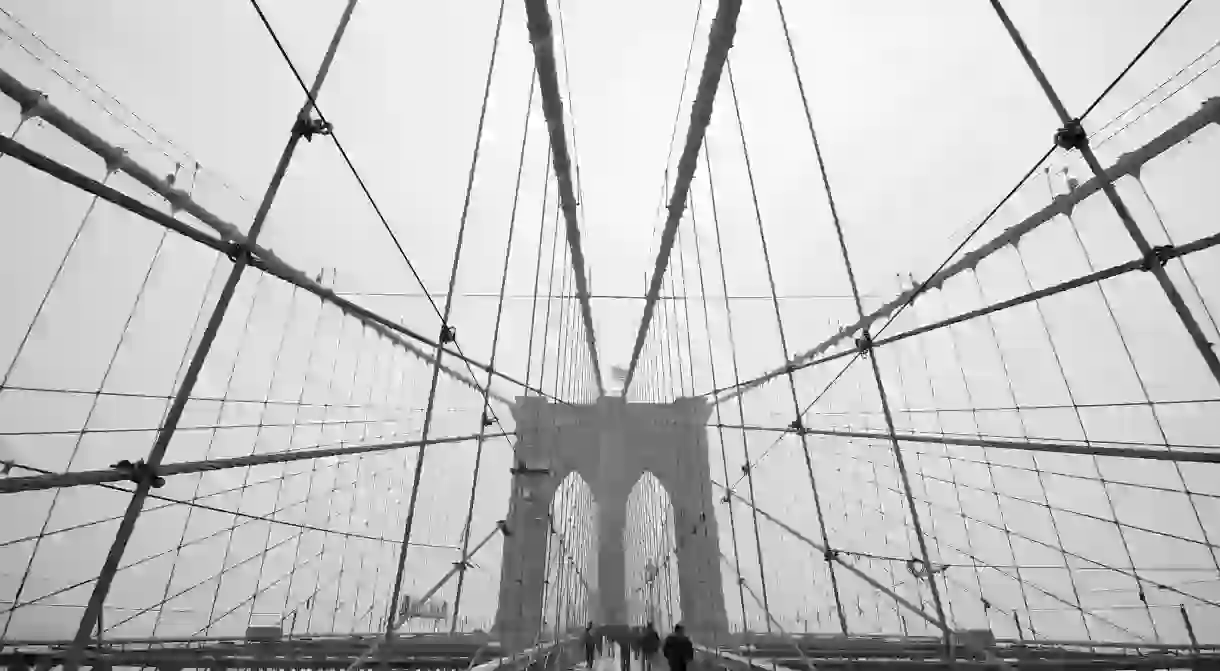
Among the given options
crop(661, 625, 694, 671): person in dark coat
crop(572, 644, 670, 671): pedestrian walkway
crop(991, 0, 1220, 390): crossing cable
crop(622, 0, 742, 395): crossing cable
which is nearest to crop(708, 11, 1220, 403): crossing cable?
crop(991, 0, 1220, 390): crossing cable

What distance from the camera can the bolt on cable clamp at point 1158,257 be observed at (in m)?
1.72

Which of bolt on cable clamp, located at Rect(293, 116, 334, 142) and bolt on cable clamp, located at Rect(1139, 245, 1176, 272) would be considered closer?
bolt on cable clamp, located at Rect(1139, 245, 1176, 272)

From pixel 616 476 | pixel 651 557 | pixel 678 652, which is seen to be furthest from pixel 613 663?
pixel 651 557

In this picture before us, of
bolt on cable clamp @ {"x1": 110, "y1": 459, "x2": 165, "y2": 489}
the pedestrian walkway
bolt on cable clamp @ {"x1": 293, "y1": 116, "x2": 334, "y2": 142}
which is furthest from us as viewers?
the pedestrian walkway

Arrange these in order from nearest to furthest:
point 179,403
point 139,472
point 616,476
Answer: point 139,472
point 179,403
point 616,476

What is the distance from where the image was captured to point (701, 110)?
4531mm

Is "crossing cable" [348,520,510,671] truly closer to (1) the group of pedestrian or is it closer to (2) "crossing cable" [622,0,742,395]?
(1) the group of pedestrian

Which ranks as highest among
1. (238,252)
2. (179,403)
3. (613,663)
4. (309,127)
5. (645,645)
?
(309,127)

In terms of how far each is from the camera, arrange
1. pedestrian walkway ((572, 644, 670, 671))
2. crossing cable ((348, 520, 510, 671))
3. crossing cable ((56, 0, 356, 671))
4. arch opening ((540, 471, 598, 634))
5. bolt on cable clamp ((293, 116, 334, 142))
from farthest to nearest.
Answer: arch opening ((540, 471, 598, 634)), pedestrian walkway ((572, 644, 670, 671)), crossing cable ((348, 520, 510, 671)), bolt on cable clamp ((293, 116, 334, 142)), crossing cable ((56, 0, 356, 671))

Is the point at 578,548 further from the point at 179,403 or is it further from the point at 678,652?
the point at 179,403

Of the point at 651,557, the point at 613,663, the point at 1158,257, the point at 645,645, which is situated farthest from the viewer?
the point at 651,557

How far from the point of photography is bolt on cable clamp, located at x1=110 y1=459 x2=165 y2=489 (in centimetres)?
149

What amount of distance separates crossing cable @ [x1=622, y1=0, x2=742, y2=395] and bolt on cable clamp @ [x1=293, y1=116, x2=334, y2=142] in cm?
271

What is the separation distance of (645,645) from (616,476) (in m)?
5.10
